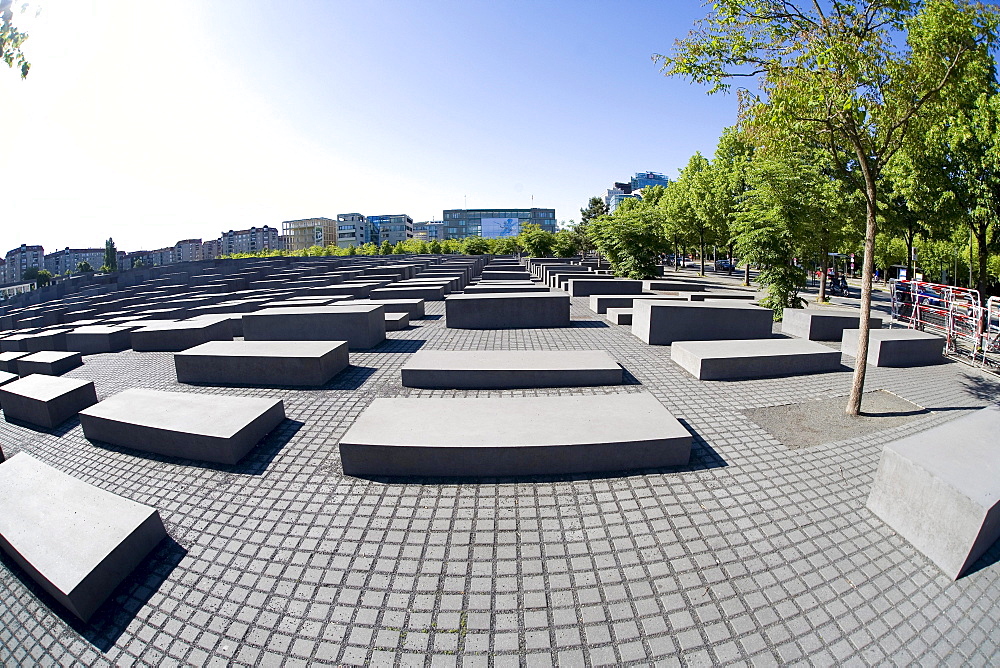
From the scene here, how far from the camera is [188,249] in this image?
177625mm

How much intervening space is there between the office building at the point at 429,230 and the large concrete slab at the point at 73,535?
580 ft

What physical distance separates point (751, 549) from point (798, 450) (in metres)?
2.60

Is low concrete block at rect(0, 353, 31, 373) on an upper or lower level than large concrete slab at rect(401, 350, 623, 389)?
lower

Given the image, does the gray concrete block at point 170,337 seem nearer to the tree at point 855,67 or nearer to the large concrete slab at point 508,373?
the large concrete slab at point 508,373

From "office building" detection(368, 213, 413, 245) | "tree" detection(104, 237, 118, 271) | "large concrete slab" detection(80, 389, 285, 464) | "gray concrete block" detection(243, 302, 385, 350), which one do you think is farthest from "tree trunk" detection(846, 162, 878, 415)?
"office building" detection(368, 213, 413, 245)

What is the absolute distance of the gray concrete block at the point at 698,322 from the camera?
39.1 ft

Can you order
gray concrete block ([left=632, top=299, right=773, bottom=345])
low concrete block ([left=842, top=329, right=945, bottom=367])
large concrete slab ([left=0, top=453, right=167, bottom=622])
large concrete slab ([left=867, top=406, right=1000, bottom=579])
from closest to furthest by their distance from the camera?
large concrete slab ([left=0, top=453, right=167, bottom=622]) → large concrete slab ([left=867, top=406, right=1000, bottom=579]) → low concrete block ([left=842, top=329, right=945, bottom=367]) → gray concrete block ([left=632, top=299, right=773, bottom=345])

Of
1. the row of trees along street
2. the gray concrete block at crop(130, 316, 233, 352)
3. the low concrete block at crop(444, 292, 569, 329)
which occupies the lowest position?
the gray concrete block at crop(130, 316, 233, 352)

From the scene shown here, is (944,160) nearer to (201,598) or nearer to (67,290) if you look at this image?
(201,598)

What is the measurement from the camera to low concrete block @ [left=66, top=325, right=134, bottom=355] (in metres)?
13.9

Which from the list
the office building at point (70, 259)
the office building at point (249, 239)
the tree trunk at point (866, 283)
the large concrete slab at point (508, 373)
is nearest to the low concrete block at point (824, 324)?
the tree trunk at point (866, 283)

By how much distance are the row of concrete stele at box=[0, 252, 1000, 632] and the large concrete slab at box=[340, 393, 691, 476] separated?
0.05 ft

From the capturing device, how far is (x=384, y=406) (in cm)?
639

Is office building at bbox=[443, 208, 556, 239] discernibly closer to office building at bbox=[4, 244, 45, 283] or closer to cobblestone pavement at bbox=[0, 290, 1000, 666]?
office building at bbox=[4, 244, 45, 283]
